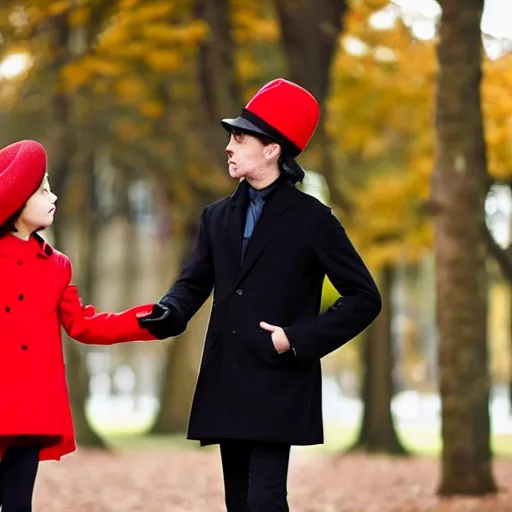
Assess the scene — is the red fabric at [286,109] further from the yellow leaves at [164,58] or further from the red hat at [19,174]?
the yellow leaves at [164,58]

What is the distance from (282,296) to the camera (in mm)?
5719

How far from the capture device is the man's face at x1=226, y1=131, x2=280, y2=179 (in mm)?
5828

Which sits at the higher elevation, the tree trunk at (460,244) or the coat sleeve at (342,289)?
the tree trunk at (460,244)

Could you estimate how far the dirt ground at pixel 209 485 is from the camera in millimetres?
11641

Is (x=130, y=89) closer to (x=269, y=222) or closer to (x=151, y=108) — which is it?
(x=151, y=108)

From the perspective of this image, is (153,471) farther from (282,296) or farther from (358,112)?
(282,296)

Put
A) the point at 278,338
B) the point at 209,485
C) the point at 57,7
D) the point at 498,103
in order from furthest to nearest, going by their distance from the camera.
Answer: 1. the point at 498,103
2. the point at 209,485
3. the point at 57,7
4. the point at 278,338

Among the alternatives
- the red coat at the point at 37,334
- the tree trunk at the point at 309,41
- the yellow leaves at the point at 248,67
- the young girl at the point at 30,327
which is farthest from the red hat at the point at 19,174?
the yellow leaves at the point at 248,67

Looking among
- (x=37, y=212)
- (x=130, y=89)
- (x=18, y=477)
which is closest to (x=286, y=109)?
(x=37, y=212)

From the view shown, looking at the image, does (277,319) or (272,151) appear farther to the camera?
(272,151)

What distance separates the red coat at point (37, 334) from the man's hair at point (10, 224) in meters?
0.03

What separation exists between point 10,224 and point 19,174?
0.20 meters

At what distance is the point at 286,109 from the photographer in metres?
5.87

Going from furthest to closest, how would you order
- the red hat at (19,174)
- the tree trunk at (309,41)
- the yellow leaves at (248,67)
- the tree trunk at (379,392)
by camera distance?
the tree trunk at (379,392) → the yellow leaves at (248,67) → the tree trunk at (309,41) → the red hat at (19,174)
